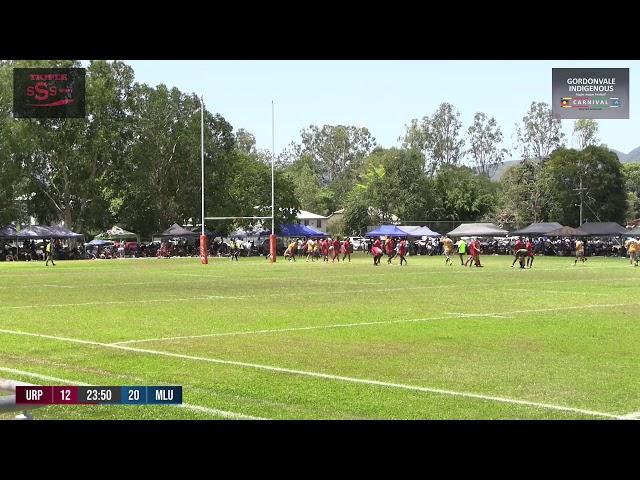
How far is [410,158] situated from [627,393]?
75818 mm

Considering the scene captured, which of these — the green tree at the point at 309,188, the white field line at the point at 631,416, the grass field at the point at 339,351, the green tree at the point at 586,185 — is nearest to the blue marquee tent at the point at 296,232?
the green tree at the point at 586,185

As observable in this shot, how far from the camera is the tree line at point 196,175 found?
67.6 meters

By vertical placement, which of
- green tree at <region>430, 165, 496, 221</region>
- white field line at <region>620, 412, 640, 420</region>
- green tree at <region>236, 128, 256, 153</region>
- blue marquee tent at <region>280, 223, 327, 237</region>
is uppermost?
green tree at <region>236, 128, 256, 153</region>

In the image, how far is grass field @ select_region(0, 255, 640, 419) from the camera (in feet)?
28.6

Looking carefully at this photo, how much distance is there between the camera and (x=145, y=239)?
266 ft

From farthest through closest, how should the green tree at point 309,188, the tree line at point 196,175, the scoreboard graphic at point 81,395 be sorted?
the green tree at point 309,188
the tree line at point 196,175
the scoreboard graphic at point 81,395

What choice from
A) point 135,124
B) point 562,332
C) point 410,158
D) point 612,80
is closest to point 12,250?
point 135,124

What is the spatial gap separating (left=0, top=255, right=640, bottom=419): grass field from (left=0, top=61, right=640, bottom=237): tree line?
148ft

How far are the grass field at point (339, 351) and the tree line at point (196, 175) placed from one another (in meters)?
45.2

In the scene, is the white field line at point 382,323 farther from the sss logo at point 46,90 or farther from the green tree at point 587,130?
the green tree at point 587,130

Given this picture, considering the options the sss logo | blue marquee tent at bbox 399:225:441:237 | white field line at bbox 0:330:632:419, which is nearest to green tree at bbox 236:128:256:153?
blue marquee tent at bbox 399:225:441:237

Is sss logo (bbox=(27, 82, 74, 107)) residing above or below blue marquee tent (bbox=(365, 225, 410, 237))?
above

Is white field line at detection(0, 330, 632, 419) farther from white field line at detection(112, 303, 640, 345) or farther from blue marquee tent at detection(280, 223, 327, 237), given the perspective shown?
blue marquee tent at detection(280, 223, 327, 237)

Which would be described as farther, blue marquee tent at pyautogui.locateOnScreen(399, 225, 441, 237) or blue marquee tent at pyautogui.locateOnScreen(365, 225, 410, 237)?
blue marquee tent at pyautogui.locateOnScreen(399, 225, 441, 237)
